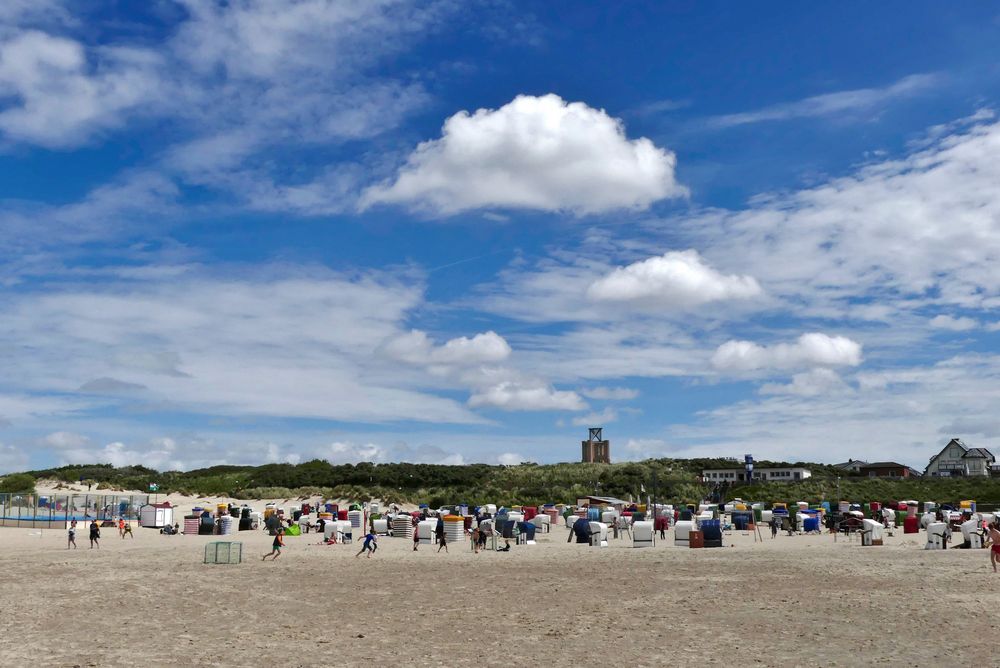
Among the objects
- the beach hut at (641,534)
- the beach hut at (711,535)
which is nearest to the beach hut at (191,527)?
the beach hut at (641,534)

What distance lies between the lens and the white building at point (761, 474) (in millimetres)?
100250

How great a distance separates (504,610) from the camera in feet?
59.4

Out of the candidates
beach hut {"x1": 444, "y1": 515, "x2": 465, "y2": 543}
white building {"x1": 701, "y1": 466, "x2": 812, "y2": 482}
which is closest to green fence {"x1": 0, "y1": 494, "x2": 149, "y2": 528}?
beach hut {"x1": 444, "y1": 515, "x2": 465, "y2": 543}

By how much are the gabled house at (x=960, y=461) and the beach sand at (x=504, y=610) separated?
86.8 m

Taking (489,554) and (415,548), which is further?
(415,548)

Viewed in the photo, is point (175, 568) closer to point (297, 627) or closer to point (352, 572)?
point (352, 572)

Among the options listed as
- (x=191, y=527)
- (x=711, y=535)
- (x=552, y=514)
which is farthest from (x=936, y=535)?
(x=191, y=527)

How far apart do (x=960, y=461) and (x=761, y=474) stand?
2606 centimetres

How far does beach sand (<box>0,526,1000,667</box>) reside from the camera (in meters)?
13.6

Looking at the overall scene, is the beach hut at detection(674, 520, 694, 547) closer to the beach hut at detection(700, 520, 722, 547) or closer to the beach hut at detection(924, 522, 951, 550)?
the beach hut at detection(700, 520, 722, 547)

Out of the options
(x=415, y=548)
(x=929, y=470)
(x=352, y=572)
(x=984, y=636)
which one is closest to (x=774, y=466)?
(x=929, y=470)

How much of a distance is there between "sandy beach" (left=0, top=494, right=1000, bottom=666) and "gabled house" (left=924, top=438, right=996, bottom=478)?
8731cm

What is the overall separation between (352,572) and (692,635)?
12.9 metres

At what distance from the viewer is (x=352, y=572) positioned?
83.5 feet
